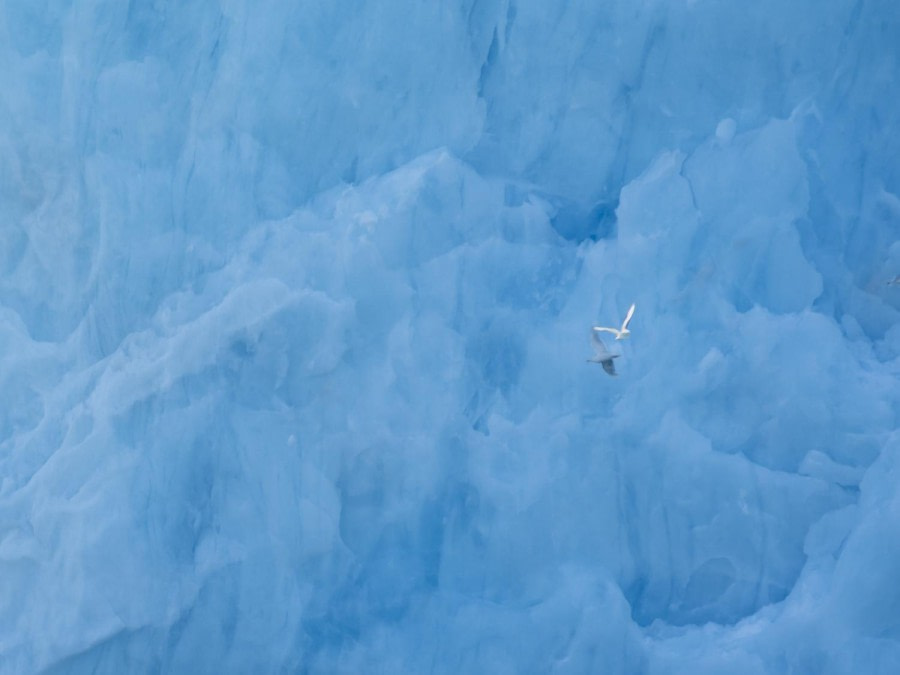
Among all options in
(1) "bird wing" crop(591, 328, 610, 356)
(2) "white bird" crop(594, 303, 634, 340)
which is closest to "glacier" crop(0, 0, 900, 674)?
(2) "white bird" crop(594, 303, 634, 340)

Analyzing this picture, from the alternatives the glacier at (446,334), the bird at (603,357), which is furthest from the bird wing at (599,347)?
the glacier at (446,334)

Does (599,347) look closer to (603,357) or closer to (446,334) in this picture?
(603,357)

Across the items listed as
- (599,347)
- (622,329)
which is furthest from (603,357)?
(622,329)

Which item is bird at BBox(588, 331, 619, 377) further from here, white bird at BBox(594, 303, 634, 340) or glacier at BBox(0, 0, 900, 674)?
glacier at BBox(0, 0, 900, 674)

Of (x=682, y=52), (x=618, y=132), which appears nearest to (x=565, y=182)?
(x=618, y=132)

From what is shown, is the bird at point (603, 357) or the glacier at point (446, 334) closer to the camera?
the bird at point (603, 357)

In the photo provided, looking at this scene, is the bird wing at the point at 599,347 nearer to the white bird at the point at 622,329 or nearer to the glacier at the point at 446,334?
the white bird at the point at 622,329

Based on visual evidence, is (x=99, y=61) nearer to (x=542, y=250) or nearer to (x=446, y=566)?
(x=542, y=250)

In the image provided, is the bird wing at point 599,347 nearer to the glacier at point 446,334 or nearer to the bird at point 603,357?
the bird at point 603,357
